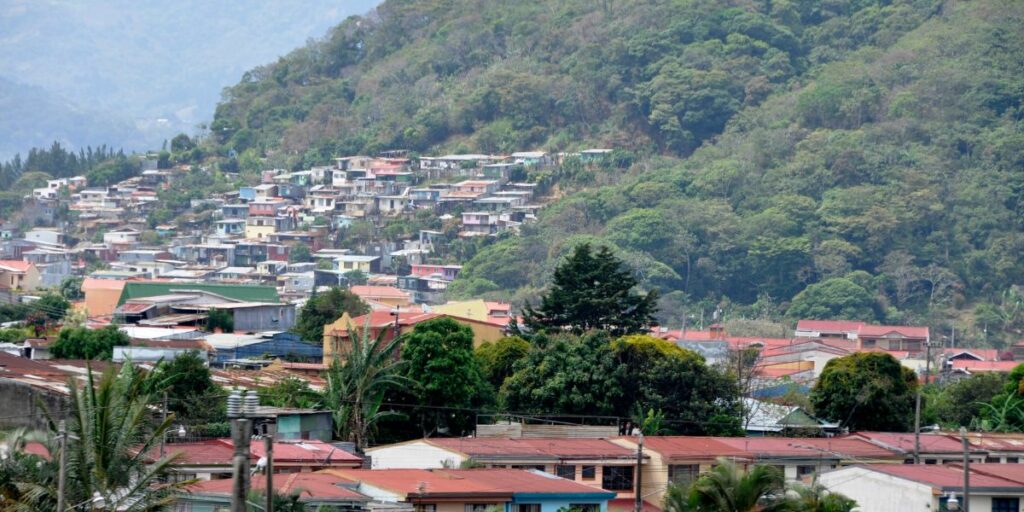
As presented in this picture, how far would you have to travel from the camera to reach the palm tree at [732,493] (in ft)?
65.5

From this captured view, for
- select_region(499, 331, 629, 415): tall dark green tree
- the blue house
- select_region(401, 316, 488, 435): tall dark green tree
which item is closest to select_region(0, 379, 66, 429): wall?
select_region(401, 316, 488, 435): tall dark green tree

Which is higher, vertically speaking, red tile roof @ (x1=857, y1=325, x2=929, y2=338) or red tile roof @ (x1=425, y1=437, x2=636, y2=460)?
red tile roof @ (x1=857, y1=325, x2=929, y2=338)

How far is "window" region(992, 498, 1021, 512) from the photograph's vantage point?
983 inches

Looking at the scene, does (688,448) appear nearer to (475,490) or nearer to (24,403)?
(475,490)

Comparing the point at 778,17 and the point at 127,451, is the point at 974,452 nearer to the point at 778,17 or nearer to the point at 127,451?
the point at 127,451

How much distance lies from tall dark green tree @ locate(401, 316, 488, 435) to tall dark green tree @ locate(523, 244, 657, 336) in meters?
9.23

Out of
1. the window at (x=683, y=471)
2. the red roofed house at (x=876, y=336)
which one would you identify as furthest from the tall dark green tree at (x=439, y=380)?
the red roofed house at (x=876, y=336)

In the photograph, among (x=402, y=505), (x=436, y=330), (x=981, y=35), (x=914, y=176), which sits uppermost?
(x=981, y=35)

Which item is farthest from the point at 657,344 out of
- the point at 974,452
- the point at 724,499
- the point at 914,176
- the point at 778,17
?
the point at 778,17

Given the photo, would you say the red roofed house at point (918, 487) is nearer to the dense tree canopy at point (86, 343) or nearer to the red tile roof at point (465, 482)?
the red tile roof at point (465, 482)

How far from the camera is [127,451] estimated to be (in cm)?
1623

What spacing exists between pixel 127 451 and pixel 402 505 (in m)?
6.37

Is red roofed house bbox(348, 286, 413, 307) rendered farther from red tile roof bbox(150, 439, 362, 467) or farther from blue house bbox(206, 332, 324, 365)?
red tile roof bbox(150, 439, 362, 467)

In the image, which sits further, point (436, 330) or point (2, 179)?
point (2, 179)
